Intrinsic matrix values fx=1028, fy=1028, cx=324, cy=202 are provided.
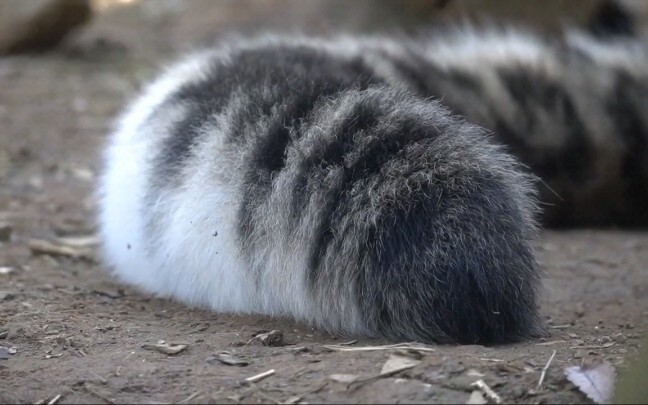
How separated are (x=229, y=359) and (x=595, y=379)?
75 centimetres

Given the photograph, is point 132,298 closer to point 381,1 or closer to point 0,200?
point 0,200

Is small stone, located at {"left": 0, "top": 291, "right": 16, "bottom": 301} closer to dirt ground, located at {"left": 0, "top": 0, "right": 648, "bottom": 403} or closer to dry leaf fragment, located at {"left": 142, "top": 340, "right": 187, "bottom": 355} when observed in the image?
dirt ground, located at {"left": 0, "top": 0, "right": 648, "bottom": 403}

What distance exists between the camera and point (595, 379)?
199 cm

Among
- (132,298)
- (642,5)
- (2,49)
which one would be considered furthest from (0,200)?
(642,5)

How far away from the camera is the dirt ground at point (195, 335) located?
1983 mm

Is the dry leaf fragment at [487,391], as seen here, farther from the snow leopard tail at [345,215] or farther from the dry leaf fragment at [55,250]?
the dry leaf fragment at [55,250]

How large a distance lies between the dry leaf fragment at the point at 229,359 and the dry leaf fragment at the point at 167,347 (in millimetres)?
112

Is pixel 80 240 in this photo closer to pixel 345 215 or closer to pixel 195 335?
pixel 195 335

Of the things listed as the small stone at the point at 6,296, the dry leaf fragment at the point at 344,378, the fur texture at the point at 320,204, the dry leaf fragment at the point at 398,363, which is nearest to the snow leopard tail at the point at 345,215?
the fur texture at the point at 320,204

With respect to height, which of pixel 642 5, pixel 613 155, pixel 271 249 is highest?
pixel 642 5

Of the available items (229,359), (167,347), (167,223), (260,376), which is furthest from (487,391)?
(167,223)

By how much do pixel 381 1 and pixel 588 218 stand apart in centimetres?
251

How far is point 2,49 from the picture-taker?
7059mm

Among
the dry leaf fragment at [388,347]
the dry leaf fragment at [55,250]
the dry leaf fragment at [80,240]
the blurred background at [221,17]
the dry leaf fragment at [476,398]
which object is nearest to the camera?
the dry leaf fragment at [476,398]
